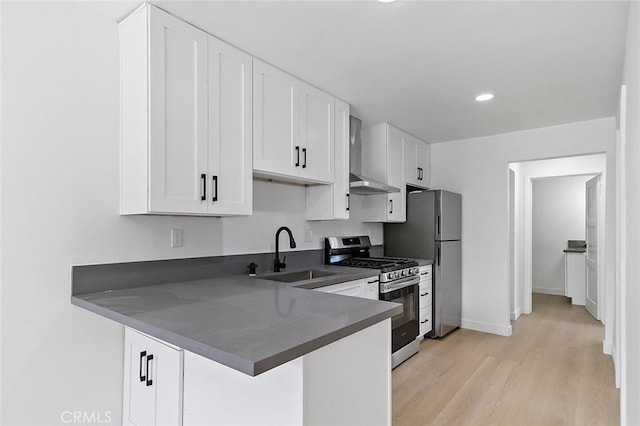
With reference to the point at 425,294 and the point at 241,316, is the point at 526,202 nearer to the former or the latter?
the point at 425,294

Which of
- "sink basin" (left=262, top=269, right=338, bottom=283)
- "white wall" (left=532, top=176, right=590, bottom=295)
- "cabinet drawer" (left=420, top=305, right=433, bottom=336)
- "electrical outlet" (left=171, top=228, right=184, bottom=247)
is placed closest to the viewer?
"electrical outlet" (left=171, top=228, right=184, bottom=247)

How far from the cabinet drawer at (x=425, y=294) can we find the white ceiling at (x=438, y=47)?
187 centimetres

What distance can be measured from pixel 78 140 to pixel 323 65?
156 centimetres

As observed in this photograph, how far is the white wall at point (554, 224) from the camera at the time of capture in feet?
22.0

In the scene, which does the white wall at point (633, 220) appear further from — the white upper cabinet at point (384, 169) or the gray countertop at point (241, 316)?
the white upper cabinet at point (384, 169)

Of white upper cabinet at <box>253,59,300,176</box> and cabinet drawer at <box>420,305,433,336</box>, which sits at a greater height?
white upper cabinet at <box>253,59,300,176</box>

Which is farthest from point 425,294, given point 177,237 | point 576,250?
point 576,250

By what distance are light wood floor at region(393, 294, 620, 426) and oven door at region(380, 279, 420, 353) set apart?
8.8 inches

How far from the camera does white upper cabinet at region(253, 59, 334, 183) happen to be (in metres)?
2.37

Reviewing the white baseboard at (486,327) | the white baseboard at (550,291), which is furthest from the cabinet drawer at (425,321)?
the white baseboard at (550,291)

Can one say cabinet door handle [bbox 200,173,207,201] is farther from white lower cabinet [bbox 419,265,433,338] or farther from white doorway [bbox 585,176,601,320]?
white doorway [bbox 585,176,601,320]

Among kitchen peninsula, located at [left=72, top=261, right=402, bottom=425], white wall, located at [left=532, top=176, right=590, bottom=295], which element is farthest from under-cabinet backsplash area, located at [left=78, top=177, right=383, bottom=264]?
white wall, located at [left=532, top=176, right=590, bottom=295]

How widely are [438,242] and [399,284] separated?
3.21 ft

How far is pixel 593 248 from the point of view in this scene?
5105 mm
